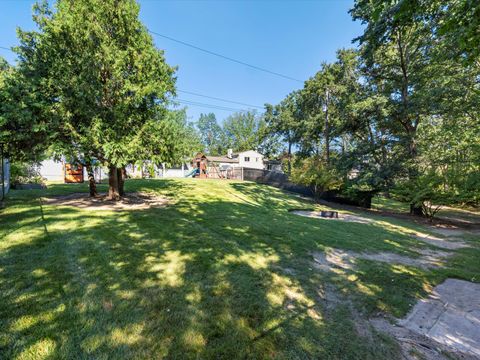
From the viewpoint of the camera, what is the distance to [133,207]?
7367 mm

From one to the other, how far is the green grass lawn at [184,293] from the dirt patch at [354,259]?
0.18 m

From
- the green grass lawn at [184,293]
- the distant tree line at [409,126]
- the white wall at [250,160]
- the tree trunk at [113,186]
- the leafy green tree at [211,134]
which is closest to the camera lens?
the green grass lawn at [184,293]

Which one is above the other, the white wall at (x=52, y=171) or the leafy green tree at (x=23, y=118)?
the leafy green tree at (x=23, y=118)

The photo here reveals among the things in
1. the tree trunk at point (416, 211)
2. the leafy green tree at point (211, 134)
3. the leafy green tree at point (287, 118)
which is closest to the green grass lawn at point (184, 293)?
the tree trunk at point (416, 211)

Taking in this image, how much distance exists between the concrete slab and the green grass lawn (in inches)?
6.9

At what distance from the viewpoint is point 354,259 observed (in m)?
4.47

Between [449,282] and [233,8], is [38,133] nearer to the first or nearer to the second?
[449,282]

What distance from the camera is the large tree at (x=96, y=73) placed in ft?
20.8

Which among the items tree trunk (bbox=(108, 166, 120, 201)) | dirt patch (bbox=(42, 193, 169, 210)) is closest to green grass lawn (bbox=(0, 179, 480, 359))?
dirt patch (bbox=(42, 193, 169, 210))

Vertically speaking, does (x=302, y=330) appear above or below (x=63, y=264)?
below

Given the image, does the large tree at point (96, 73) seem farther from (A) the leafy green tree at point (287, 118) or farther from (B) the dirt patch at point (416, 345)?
(A) the leafy green tree at point (287, 118)

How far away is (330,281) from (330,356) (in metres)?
1.55

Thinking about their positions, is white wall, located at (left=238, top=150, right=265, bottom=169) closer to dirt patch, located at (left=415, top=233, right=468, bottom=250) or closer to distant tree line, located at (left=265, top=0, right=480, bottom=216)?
distant tree line, located at (left=265, top=0, right=480, bottom=216)

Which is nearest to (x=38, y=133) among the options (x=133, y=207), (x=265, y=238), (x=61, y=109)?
(x=61, y=109)
